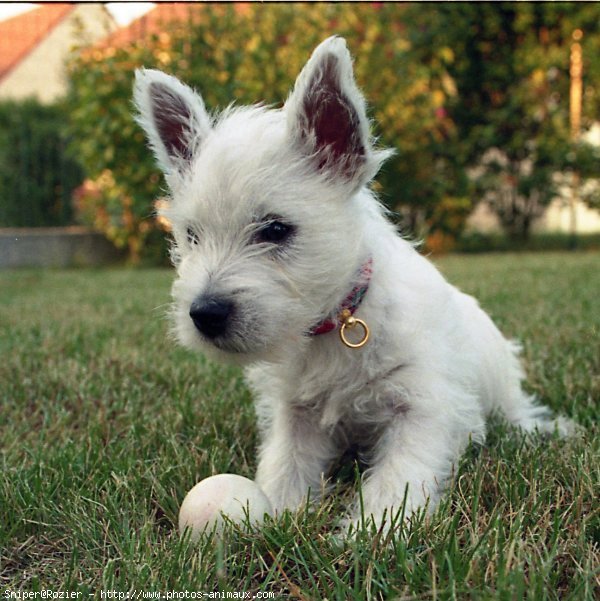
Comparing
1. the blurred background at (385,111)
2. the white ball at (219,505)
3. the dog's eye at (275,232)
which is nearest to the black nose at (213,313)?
the dog's eye at (275,232)

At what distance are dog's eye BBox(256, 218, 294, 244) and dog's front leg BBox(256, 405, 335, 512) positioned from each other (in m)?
0.69

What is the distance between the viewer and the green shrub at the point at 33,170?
12477 millimetres

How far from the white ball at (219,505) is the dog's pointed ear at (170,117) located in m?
1.19

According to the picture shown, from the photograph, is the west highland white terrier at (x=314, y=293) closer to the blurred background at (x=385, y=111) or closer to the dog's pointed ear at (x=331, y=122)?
the dog's pointed ear at (x=331, y=122)

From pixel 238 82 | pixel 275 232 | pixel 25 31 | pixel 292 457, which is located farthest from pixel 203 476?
pixel 25 31

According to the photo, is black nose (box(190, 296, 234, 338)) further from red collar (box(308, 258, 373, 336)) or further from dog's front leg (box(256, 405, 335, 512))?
dog's front leg (box(256, 405, 335, 512))

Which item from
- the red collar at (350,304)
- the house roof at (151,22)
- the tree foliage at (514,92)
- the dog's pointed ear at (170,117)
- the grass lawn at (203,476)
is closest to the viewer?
the grass lawn at (203,476)

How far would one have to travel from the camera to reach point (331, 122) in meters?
2.34

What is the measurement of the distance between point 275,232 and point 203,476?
871 mm

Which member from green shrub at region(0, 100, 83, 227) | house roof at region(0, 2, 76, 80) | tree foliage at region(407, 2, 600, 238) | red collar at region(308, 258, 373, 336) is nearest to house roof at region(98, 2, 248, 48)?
green shrub at region(0, 100, 83, 227)

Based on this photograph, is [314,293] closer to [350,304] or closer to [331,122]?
[350,304]

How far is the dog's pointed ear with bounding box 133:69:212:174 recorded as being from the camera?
2545mm

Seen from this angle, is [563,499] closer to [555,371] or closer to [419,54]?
[555,371]

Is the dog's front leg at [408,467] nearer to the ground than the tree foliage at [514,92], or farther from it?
nearer to the ground
